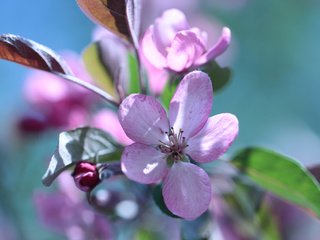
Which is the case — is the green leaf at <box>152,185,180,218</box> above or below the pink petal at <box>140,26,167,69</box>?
below

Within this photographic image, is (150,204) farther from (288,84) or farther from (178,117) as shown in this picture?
(288,84)

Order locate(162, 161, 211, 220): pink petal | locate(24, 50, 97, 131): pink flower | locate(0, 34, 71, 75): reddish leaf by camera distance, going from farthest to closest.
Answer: locate(24, 50, 97, 131): pink flower < locate(0, 34, 71, 75): reddish leaf < locate(162, 161, 211, 220): pink petal

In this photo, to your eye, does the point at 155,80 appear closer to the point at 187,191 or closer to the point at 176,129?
the point at 176,129

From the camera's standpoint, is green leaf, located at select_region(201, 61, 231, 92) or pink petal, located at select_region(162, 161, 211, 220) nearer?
pink petal, located at select_region(162, 161, 211, 220)

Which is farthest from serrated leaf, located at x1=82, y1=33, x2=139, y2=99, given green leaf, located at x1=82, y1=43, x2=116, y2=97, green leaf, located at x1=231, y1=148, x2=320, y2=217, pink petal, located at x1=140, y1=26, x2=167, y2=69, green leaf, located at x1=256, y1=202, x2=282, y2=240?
green leaf, located at x1=256, y1=202, x2=282, y2=240

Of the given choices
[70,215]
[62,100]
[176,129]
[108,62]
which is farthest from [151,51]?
[62,100]

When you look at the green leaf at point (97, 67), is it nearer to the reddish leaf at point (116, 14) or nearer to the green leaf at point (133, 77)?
the green leaf at point (133, 77)

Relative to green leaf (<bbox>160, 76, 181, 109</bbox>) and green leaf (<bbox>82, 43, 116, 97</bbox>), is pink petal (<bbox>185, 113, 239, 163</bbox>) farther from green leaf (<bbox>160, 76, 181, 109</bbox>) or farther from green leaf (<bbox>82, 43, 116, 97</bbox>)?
green leaf (<bbox>82, 43, 116, 97</bbox>)
